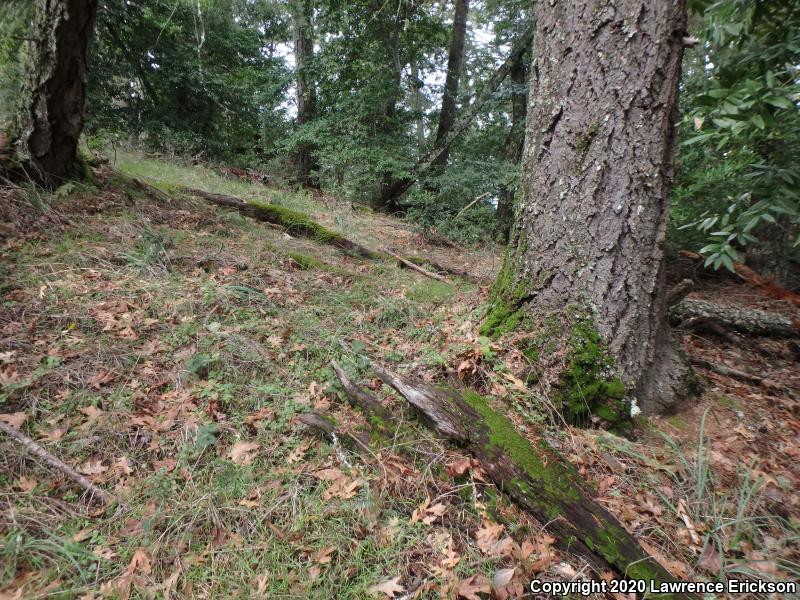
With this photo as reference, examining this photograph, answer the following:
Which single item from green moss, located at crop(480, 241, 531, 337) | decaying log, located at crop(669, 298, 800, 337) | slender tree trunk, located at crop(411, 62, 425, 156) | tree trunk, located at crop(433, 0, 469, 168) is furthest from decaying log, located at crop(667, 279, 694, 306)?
tree trunk, located at crop(433, 0, 469, 168)

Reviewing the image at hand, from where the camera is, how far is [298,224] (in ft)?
21.4

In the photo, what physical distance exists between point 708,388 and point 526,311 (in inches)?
67.4

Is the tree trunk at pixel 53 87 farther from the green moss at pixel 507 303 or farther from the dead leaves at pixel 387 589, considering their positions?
the dead leaves at pixel 387 589

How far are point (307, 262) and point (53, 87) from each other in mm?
3688

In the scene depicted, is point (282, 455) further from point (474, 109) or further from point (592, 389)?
point (474, 109)

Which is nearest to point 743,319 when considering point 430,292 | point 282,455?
point 430,292

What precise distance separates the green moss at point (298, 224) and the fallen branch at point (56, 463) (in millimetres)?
4558

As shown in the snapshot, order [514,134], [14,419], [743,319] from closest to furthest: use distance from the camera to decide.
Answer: [14,419] < [743,319] < [514,134]

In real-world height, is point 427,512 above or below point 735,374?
below

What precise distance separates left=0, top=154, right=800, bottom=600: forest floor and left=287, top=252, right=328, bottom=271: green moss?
98 cm

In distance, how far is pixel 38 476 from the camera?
2.06 m

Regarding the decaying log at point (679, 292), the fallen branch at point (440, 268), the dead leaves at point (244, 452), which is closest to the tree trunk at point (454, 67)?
the fallen branch at point (440, 268)

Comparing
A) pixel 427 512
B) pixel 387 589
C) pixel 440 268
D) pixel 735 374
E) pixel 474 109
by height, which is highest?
pixel 474 109

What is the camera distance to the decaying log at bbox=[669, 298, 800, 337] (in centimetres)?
430
